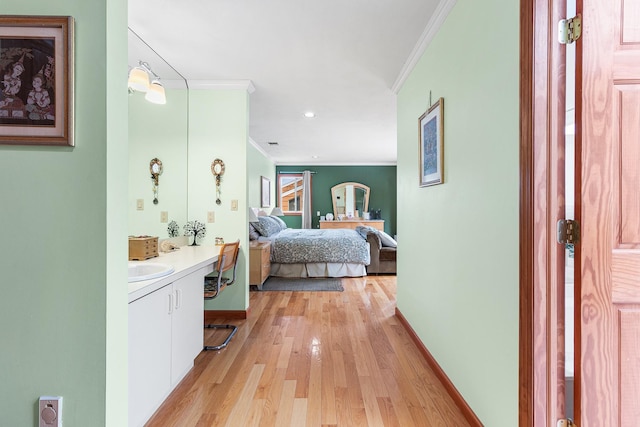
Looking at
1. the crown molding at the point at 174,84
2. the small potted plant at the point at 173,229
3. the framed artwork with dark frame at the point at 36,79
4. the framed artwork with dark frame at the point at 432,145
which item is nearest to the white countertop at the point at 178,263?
the small potted plant at the point at 173,229

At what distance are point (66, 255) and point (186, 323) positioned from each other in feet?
3.44

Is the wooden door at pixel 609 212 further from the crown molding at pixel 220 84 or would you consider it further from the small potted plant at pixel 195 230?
the small potted plant at pixel 195 230

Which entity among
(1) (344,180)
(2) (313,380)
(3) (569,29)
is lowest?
(2) (313,380)

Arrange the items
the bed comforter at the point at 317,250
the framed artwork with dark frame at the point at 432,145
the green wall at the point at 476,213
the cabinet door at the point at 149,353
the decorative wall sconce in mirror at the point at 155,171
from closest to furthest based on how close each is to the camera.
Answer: the green wall at the point at 476,213 < the cabinet door at the point at 149,353 < the framed artwork with dark frame at the point at 432,145 < the decorative wall sconce in mirror at the point at 155,171 < the bed comforter at the point at 317,250

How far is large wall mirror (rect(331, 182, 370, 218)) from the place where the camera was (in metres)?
8.09

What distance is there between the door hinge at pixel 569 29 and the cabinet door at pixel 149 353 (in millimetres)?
2126

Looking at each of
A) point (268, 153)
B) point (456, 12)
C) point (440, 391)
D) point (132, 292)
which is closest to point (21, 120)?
point (132, 292)

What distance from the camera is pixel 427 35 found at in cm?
203

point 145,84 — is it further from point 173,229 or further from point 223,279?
point 223,279

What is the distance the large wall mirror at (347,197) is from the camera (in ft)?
26.6

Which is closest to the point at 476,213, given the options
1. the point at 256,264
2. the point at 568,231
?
the point at 568,231

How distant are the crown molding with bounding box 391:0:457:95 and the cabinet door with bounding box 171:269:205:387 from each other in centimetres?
236

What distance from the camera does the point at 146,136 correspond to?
245 cm

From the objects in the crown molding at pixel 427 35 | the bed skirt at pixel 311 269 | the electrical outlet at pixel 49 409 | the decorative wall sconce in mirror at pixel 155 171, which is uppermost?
the crown molding at pixel 427 35
